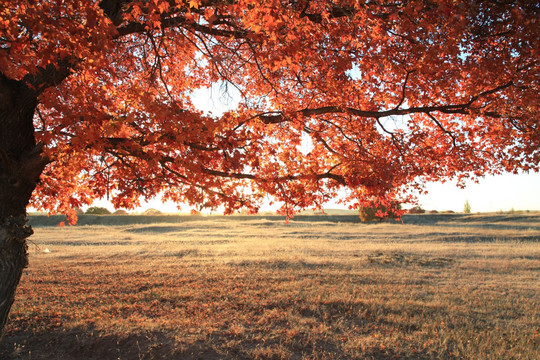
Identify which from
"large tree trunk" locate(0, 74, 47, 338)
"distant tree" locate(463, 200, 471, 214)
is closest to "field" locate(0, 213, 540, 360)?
"large tree trunk" locate(0, 74, 47, 338)

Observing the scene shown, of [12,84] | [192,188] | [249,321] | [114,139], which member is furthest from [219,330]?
[12,84]

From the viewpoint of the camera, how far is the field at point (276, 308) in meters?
6.91

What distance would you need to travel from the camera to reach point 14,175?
260 inches

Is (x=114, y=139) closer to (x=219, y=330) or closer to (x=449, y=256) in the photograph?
(x=219, y=330)

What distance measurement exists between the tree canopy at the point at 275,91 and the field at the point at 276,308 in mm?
2592

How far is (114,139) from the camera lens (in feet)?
22.2

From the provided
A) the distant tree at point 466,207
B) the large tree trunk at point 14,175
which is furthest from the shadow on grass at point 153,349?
the distant tree at point 466,207

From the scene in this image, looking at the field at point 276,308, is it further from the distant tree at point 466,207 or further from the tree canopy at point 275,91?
the distant tree at point 466,207

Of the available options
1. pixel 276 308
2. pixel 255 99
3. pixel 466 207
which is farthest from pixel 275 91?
pixel 466 207

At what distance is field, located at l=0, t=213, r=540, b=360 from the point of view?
6914mm

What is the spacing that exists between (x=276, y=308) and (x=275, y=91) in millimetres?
5229

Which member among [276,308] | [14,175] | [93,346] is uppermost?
[14,175]

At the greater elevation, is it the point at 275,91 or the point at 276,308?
the point at 275,91

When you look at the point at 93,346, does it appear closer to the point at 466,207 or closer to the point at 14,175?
the point at 14,175
